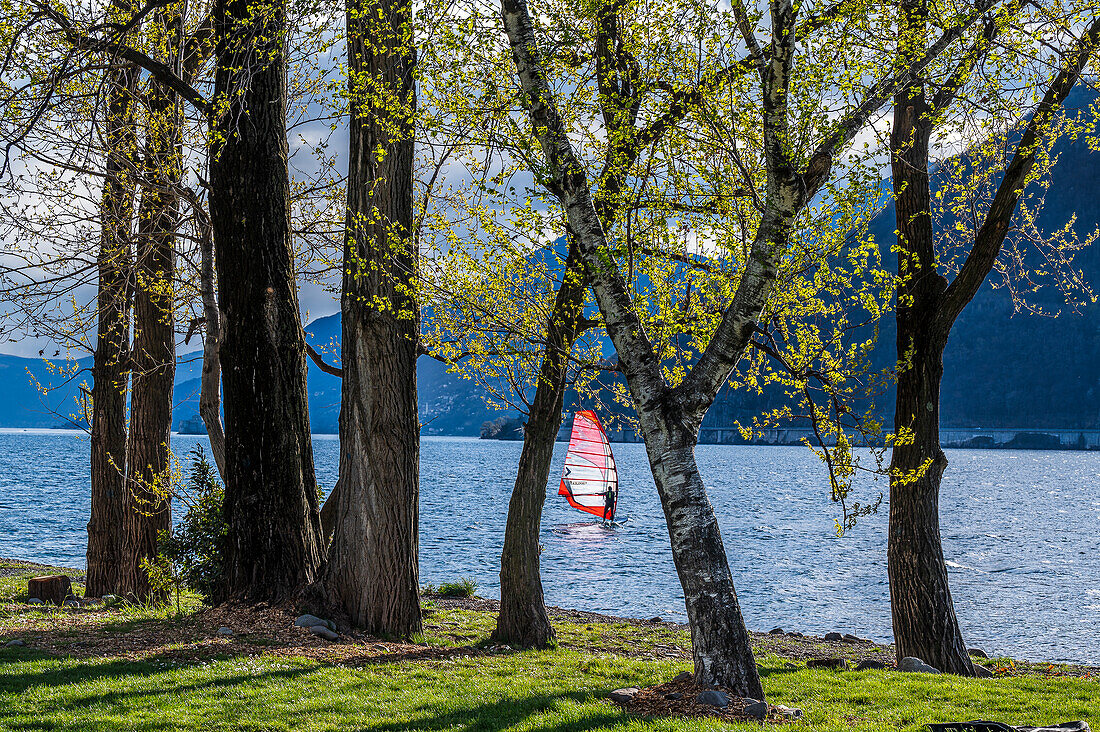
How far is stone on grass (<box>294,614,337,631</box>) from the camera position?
1021 cm

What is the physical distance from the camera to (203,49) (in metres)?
13.5

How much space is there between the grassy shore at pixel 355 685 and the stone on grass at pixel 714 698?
43 cm

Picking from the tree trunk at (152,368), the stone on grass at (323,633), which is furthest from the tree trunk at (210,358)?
the stone on grass at (323,633)

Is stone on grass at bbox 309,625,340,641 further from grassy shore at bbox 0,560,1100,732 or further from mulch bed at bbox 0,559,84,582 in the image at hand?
mulch bed at bbox 0,559,84,582

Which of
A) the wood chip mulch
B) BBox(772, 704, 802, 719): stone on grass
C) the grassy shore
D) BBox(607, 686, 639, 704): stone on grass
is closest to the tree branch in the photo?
the grassy shore

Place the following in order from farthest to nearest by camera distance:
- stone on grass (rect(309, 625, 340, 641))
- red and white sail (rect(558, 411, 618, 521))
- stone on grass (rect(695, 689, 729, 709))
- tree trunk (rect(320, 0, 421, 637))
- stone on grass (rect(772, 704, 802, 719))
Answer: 1. red and white sail (rect(558, 411, 618, 521))
2. tree trunk (rect(320, 0, 421, 637))
3. stone on grass (rect(309, 625, 340, 641))
4. stone on grass (rect(772, 704, 802, 719))
5. stone on grass (rect(695, 689, 729, 709))

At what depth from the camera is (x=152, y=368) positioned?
14.8 m

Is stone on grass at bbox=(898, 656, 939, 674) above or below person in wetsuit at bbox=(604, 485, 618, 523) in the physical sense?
above

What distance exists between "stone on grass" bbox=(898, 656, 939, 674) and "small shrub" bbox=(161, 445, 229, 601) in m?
9.70

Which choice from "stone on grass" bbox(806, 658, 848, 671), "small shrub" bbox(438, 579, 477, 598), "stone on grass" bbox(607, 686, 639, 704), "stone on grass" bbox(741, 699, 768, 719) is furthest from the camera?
"small shrub" bbox(438, 579, 477, 598)

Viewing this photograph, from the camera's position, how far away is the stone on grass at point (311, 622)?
402 inches

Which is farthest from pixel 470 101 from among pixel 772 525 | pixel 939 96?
pixel 772 525

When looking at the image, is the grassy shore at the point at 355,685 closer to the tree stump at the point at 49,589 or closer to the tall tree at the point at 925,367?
the tall tree at the point at 925,367

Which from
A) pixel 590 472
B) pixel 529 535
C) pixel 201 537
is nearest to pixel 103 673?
pixel 201 537
